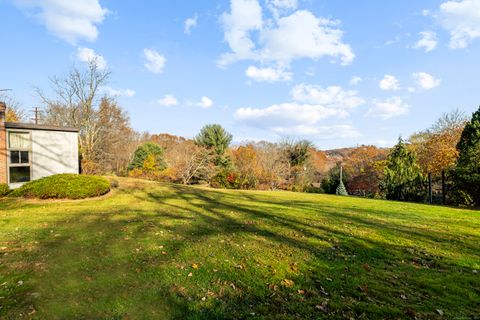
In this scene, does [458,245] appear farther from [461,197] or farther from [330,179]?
[330,179]

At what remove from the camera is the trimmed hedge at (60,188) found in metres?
10.1

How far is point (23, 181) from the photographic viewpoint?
39.8 ft

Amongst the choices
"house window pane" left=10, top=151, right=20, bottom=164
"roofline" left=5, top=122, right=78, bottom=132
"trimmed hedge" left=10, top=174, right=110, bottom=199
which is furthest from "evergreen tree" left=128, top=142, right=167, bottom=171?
"trimmed hedge" left=10, top=174, right=110, bottom=199

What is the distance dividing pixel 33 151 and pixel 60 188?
402 cm

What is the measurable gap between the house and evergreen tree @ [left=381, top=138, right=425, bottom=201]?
21641 mm

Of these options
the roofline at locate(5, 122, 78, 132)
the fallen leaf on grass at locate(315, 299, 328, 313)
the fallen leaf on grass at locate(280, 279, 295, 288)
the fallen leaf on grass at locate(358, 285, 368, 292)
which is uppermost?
the roofline at locate(5, 122, 78, 132)

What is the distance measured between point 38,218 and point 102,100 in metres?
21.9

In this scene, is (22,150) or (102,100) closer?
(22,150)

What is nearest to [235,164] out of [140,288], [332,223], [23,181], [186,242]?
[23,181]

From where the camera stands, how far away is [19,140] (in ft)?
39.7

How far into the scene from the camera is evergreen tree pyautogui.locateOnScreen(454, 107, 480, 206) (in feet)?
43.3

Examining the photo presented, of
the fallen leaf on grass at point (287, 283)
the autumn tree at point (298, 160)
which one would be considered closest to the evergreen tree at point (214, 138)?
the autumn tree at point (298, 160)

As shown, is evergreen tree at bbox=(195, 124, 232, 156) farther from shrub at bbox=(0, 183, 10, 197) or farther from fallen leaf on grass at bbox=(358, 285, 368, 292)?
fallen leaf on grass at bbox=(358, 285, 368, 292)

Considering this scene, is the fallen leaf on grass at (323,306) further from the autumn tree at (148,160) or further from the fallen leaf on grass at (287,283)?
the autumn tree at (148,160)
